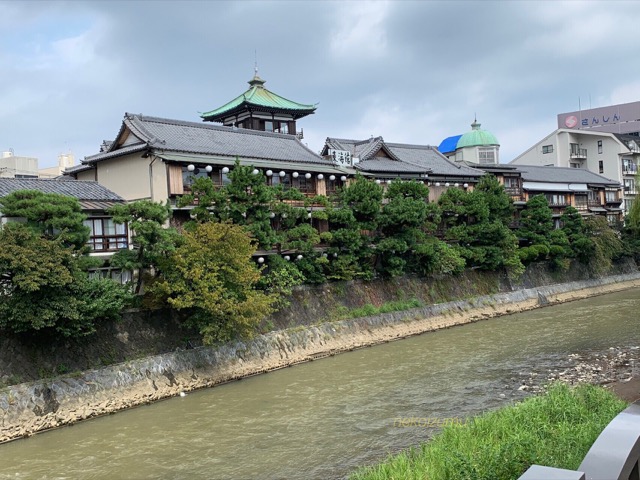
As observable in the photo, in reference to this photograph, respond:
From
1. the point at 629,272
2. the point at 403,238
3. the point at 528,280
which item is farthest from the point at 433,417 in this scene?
the point at 629,272

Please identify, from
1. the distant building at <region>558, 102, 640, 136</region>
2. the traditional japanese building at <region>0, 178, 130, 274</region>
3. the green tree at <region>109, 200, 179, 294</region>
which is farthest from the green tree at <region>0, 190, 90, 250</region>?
the distant building at <region>558, 102, 640, 136</region>

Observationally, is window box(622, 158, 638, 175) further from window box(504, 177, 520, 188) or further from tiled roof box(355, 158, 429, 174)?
tiled roof box(355, 158, 429, 174)

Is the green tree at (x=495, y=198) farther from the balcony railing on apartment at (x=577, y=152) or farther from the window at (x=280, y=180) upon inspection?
the balcony railing on apartment at (x=577, y=152)

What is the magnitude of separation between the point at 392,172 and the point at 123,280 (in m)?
23.8

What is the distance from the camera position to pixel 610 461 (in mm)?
5539

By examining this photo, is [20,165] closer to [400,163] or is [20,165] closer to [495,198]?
[400,163]

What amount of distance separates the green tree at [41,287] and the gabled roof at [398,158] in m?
→ 26.0

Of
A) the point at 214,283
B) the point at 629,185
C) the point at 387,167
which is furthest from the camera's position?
the point at 629,185

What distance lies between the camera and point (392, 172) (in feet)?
151

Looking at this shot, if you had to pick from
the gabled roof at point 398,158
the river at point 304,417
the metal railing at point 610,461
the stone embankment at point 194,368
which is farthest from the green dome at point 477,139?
the metal railing at point 610,461

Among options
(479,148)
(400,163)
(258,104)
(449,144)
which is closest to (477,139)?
(479,148)

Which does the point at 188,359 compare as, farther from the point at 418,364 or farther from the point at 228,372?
the point at 418,364

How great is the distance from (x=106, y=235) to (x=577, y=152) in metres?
68.0

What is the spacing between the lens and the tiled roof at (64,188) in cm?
2791
